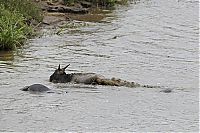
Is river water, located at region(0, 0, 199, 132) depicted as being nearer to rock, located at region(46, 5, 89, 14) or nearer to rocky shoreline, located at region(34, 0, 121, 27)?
rocky shoreline, located at region(34, 0, 121, 27)

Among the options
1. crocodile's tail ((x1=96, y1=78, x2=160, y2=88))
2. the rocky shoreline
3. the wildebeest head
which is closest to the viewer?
crocodile's tail ((x1=96, y1=78, x2=160, y2=88))

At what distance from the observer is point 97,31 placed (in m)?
21.6

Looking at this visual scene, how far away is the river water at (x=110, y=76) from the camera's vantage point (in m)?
9.62

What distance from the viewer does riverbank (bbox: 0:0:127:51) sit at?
1691 cm

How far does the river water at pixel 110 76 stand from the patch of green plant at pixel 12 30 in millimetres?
394

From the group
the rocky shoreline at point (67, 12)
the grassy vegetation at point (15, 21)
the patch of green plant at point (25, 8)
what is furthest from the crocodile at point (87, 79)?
the rocky shoreline at point (67, 12)

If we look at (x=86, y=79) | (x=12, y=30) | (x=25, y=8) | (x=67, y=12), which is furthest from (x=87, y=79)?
(x=67, y=12)

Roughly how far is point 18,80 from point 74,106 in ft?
8.32

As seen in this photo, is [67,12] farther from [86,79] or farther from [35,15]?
[86,79]

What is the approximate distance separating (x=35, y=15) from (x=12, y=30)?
509 centimetres

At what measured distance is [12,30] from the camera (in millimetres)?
16953

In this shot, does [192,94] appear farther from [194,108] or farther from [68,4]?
[68,4]

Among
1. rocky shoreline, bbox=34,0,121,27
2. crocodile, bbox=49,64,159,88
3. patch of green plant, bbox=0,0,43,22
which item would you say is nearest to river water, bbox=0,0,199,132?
crocodile, bbox=49,64,159,88

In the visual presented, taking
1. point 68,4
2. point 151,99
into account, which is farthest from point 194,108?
point 68,4
